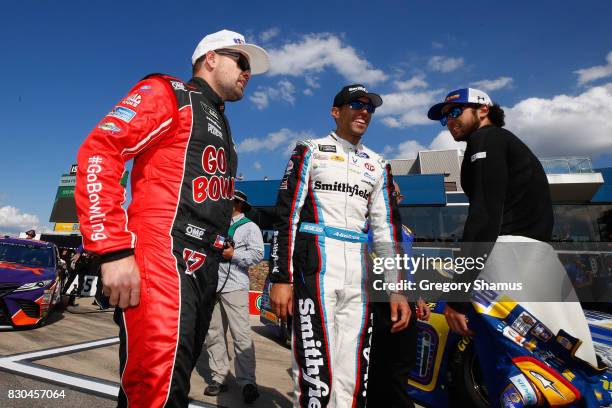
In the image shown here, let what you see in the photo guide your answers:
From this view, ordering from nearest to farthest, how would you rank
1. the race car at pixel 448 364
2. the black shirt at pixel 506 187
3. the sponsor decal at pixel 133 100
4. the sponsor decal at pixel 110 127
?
the sponsor decal at pixel 110 127 < the sponsor decal at pixel 133 100 < the black shirt at pixel 506 187 < the race car at pixel 448 364

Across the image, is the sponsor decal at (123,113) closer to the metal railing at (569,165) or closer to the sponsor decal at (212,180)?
the sponsor decal at (212,180)

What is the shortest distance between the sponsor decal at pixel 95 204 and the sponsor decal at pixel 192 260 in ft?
1.04

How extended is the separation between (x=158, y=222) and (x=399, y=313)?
1545 millimetres

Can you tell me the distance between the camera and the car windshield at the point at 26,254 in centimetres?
652

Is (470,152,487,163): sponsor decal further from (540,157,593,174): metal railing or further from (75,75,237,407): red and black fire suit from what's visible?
(540,157,593,174): metal railing

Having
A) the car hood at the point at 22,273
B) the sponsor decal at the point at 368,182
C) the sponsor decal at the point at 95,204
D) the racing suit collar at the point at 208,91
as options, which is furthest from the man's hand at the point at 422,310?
the car hood at the point at 22,273

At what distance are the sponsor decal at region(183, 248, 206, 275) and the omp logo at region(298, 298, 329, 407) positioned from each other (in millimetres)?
689

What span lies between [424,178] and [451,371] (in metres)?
17.9

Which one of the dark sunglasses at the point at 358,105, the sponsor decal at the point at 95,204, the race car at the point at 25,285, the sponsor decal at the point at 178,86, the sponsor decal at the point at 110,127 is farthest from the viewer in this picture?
the race car at the point at 25,285

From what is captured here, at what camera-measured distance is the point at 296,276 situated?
79.7 inches

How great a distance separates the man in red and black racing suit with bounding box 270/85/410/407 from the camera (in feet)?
6.16

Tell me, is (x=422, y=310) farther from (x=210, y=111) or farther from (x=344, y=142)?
(x=210, y=111)

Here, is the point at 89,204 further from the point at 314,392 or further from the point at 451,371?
the point at 451,371

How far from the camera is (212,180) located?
1.59 meters
